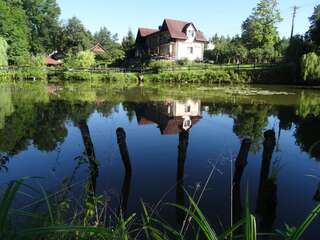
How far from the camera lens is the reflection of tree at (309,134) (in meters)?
11.9

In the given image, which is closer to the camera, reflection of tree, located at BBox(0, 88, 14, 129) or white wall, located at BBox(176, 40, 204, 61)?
reflection of tree, located at BBox(0, 88, 14, 129)

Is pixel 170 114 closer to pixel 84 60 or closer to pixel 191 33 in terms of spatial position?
pixel 84 60

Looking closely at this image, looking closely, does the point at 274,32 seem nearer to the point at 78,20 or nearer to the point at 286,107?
the point at 286,107

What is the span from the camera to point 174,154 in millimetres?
10922

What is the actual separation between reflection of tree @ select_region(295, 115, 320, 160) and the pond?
4cm

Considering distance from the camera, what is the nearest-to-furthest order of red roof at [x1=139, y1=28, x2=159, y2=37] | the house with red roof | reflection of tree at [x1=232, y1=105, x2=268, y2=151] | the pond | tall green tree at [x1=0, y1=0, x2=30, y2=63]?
1. the pond
2. reflection of tree at [x1=232, y1=105, x2=268, y2=151]
3. tall green tree at [x1=0, y1=0, x2=30, y2=63]
4. the house with red roof
5. red roof at [x1=139, y1=28, x2=159, y2=37]

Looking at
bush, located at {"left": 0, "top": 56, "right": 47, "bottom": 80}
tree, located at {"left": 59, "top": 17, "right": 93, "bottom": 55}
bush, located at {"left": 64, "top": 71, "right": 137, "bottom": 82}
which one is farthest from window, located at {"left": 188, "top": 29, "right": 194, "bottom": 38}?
bush, located at {"left": 0, "top": 56, "right": 47, "bottom": 80}

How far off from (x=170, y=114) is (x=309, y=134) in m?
7.54

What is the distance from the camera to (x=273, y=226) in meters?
6.42

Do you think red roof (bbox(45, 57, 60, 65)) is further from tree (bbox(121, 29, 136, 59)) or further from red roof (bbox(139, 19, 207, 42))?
red roof (bbox(139, 19, 207, 42))

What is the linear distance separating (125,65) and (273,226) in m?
54.0

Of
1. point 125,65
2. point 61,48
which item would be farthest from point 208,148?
point 61,48

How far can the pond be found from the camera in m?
6.93

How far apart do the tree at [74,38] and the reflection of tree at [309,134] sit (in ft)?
191
